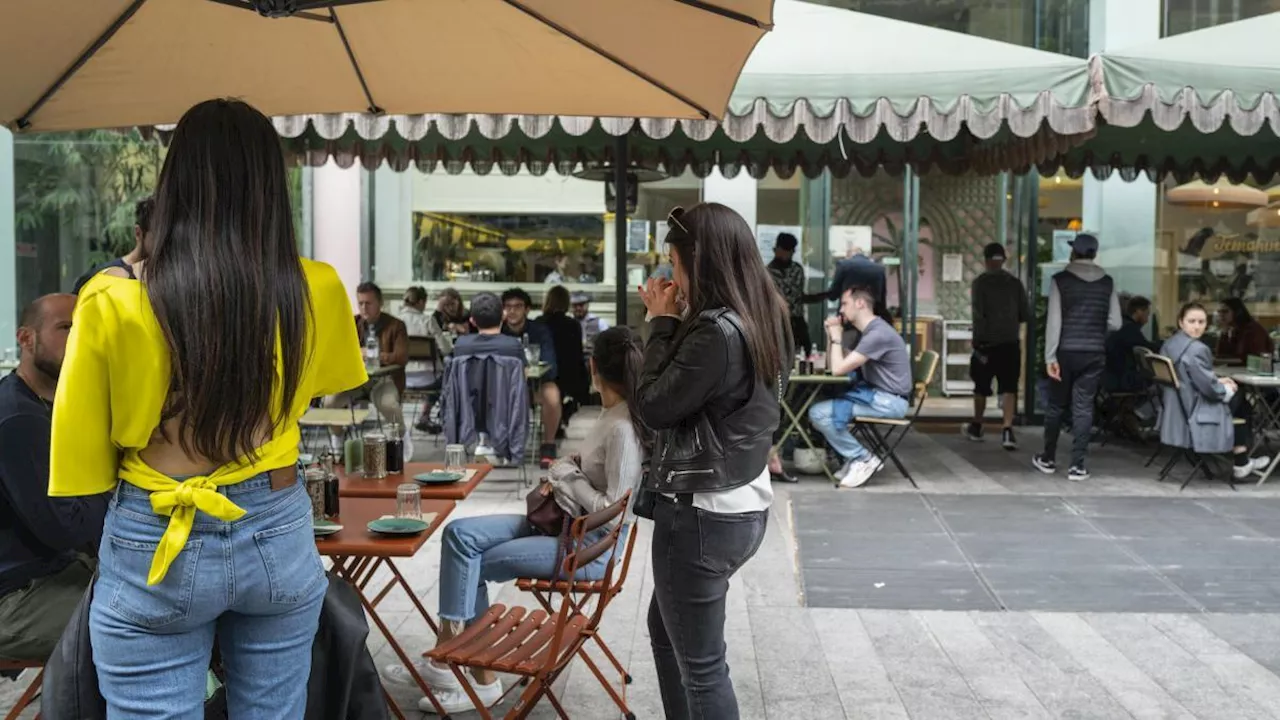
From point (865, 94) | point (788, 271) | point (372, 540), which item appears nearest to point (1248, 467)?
point (788, 271)

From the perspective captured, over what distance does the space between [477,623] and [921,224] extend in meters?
10.6

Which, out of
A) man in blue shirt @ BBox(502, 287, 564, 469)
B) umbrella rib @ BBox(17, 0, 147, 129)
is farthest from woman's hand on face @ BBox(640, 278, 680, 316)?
man in blue shirt @ BBox(502, 287, 564, 469)

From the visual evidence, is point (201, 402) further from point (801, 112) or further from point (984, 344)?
point (984, 344)

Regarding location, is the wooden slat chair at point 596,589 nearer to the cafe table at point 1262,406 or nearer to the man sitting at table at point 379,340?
the man sitting at table at point 379,340

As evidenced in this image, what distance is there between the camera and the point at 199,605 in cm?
195

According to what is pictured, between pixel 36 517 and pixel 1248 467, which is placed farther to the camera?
pixel 1248 467

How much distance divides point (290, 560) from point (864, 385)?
685 cm

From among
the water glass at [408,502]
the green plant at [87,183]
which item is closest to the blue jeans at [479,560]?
the water glass at [408,502]

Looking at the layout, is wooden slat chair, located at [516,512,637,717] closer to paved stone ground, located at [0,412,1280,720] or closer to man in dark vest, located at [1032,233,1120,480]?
paved stone ground, located at [0,412,1280,720]

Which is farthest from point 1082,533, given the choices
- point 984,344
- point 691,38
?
point 691,38

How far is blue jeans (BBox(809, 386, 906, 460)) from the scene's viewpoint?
27.4ft

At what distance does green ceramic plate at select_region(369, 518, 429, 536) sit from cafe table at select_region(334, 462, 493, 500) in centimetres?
38

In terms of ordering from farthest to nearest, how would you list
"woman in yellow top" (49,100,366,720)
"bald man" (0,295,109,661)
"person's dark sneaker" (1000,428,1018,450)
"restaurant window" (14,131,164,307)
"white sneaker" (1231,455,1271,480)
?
"person's dark sneaker" (1000,428,1018,450)
"restaurant window" (14,131,164,307)
"white sneaker" (1231,455,1271,480)
"bald man" (0,295,109,661)
"woman in yellow top" (49,100,366,720)

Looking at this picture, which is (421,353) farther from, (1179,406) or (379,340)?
(1179,406)
